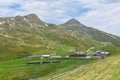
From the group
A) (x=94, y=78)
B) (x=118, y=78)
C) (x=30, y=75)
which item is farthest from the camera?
(x=30, y=75)

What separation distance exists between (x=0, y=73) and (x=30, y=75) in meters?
24.6

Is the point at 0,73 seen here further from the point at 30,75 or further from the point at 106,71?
the point at 106,71

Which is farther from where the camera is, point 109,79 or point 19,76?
point 19,76

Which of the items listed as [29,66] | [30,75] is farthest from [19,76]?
[29,66]

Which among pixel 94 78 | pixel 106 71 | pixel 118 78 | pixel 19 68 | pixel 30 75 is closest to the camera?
pixel 118 78

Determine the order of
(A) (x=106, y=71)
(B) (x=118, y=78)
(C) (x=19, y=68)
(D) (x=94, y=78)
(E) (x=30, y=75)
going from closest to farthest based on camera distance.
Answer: (B) (x=118, y=78) → (D) (x=94, y=78) → (A) (x=106, y=71) → (E) (x=30, y=75) → (C) (x=19, y=68)

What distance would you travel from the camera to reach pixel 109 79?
3649 inches

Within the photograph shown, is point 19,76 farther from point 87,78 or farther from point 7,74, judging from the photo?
point 87,78

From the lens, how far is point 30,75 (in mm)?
177625

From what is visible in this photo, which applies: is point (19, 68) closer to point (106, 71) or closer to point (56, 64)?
point (56, 64)

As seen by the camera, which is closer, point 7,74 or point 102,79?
point 102,79

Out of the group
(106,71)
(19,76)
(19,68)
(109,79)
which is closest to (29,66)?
(19,68)

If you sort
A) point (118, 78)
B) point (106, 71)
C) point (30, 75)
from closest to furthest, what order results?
point (118, 78)
point (106, 71)
point (30, 75)

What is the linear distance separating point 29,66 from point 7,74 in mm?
20612
